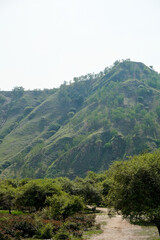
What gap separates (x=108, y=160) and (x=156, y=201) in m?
159

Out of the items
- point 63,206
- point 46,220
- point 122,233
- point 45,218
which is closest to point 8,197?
point 45,218

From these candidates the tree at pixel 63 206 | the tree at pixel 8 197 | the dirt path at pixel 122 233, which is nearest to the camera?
the dirt path at pixel 122 233

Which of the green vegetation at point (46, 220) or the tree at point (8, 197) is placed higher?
the green vegetation at point (46, 220)

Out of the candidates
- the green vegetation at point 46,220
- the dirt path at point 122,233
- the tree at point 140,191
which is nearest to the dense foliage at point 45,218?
the green vegetation at point 46,220

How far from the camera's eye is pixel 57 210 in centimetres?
3238

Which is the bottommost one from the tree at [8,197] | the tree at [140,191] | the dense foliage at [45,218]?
the tree at [8,197]

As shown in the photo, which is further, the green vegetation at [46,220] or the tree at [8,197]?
the tree at [8,197]

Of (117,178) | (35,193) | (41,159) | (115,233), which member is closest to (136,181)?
(117,178)

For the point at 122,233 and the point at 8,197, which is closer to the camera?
the point at 122,233

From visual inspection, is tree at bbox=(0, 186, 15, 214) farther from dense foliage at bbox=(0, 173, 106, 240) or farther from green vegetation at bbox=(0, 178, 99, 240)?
green vegetation at bbox=(0, 178, 99, 240)

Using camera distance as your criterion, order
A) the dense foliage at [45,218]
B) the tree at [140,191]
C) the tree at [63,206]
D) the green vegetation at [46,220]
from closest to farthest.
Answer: the tree at [140,191], the green vegetation at [46,220], the dense foliage at [45,218], the tree at [63,206]

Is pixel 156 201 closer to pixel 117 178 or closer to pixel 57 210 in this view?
pixel 117 178

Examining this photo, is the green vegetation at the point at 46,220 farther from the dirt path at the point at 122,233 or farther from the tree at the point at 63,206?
the dirt path at the point at 122,233

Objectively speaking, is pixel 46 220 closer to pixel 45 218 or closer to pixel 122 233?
pixel 45 218
